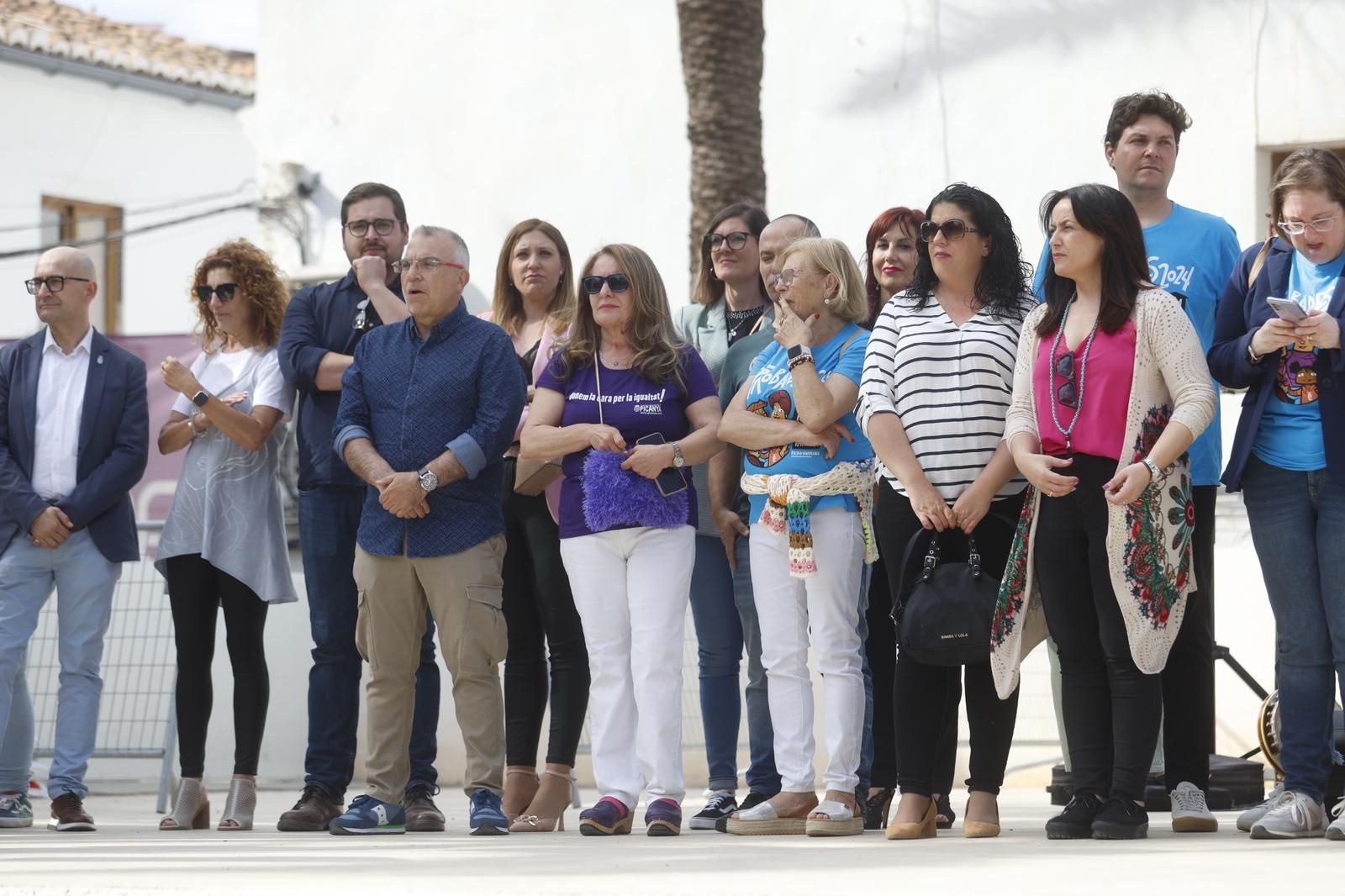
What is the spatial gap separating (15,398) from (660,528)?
2.92m

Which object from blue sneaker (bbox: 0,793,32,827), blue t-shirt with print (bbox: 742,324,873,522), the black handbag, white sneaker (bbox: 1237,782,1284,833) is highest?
blue t-shirt with print (bbox: 742,324,873,522)

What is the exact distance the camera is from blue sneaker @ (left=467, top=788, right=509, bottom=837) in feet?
21.6

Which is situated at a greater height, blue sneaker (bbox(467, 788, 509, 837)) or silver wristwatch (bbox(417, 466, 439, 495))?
silver wristwatch (bbox(417, 466, 439, 495))

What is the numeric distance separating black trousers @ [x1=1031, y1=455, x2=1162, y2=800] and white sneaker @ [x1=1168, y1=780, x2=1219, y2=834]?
310 millimetres

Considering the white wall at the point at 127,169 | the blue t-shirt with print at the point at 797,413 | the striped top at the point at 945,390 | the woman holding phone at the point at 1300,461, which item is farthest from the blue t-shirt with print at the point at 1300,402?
the white wall at the point at 127,169

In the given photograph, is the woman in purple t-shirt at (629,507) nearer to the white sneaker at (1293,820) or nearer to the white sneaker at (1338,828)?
the white sneaker at (1293,820)

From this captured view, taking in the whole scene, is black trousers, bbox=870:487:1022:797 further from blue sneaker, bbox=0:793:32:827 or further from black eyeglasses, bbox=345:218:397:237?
blue sneaker, bbox=0:793:32:827

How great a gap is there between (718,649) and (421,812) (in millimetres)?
1260

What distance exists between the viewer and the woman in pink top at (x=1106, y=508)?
562 centimetres

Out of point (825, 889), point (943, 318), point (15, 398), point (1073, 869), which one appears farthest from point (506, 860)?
point (15, 398)

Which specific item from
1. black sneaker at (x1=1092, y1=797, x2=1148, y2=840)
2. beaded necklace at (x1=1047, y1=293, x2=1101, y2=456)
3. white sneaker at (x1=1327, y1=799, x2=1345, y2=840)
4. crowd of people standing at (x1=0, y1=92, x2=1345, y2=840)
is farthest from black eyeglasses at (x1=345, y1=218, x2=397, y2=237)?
white sneaker at (x1=1327, y1=799, x2=1345, y2=840)

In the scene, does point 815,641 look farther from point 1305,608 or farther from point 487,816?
point 1305,608

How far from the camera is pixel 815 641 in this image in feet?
20.5

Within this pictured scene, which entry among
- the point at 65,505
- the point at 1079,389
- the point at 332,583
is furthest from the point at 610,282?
the point at 65,505
